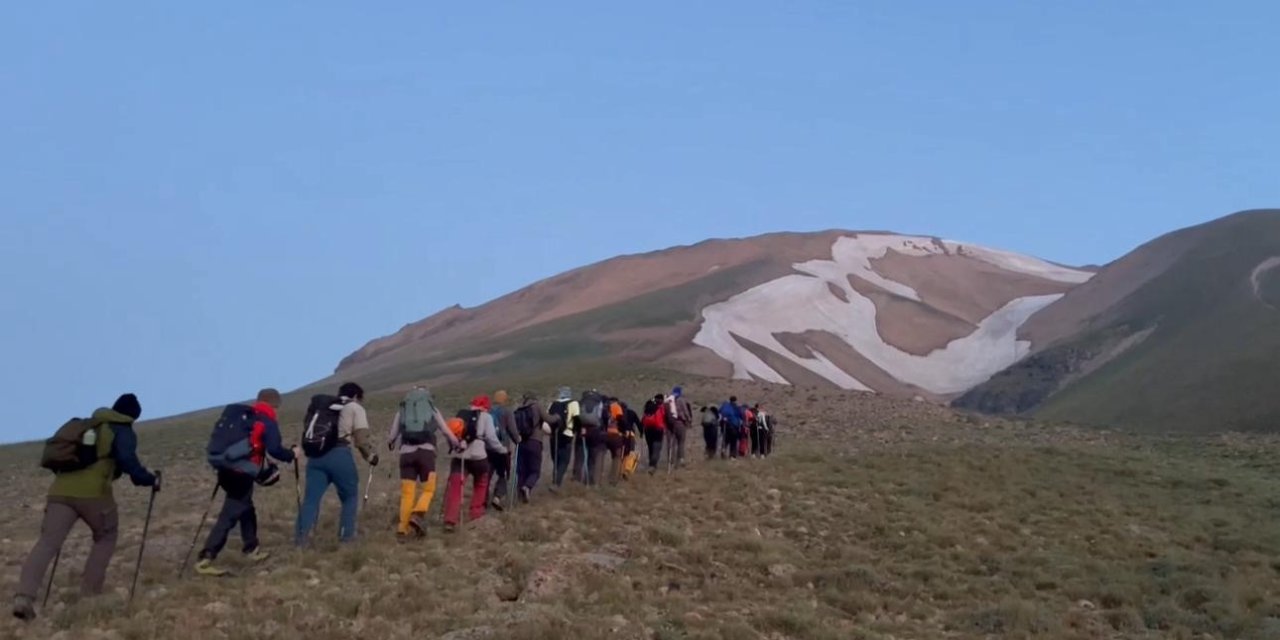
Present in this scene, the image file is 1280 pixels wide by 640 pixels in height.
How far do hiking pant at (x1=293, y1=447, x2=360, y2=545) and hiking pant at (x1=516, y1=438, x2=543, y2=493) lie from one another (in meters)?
→ 4.13

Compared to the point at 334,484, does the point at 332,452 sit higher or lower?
higher

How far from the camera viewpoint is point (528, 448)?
18734 millimetres

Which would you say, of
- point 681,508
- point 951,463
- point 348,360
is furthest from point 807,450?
point 348,360

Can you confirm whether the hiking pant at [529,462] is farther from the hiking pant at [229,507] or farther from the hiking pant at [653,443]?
the hiking pant at [229,507]

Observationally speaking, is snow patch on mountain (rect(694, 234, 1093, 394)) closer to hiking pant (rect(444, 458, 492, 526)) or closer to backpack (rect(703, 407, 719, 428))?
backpack (rect(703, 407, 719, 428))

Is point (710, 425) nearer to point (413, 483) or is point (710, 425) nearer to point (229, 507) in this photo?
point (413, 483)

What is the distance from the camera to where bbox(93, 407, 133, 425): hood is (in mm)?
11828

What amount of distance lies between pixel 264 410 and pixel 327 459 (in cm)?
103

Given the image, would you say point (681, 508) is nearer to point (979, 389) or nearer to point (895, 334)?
point (979, 389)

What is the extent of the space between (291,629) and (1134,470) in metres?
22.2

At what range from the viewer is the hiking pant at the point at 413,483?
15.0m

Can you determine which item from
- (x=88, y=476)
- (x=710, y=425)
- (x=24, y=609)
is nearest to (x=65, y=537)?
(x=88, y=476)

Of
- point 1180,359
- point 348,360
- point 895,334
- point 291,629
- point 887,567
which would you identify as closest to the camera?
point 291,629

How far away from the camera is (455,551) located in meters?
14.4
